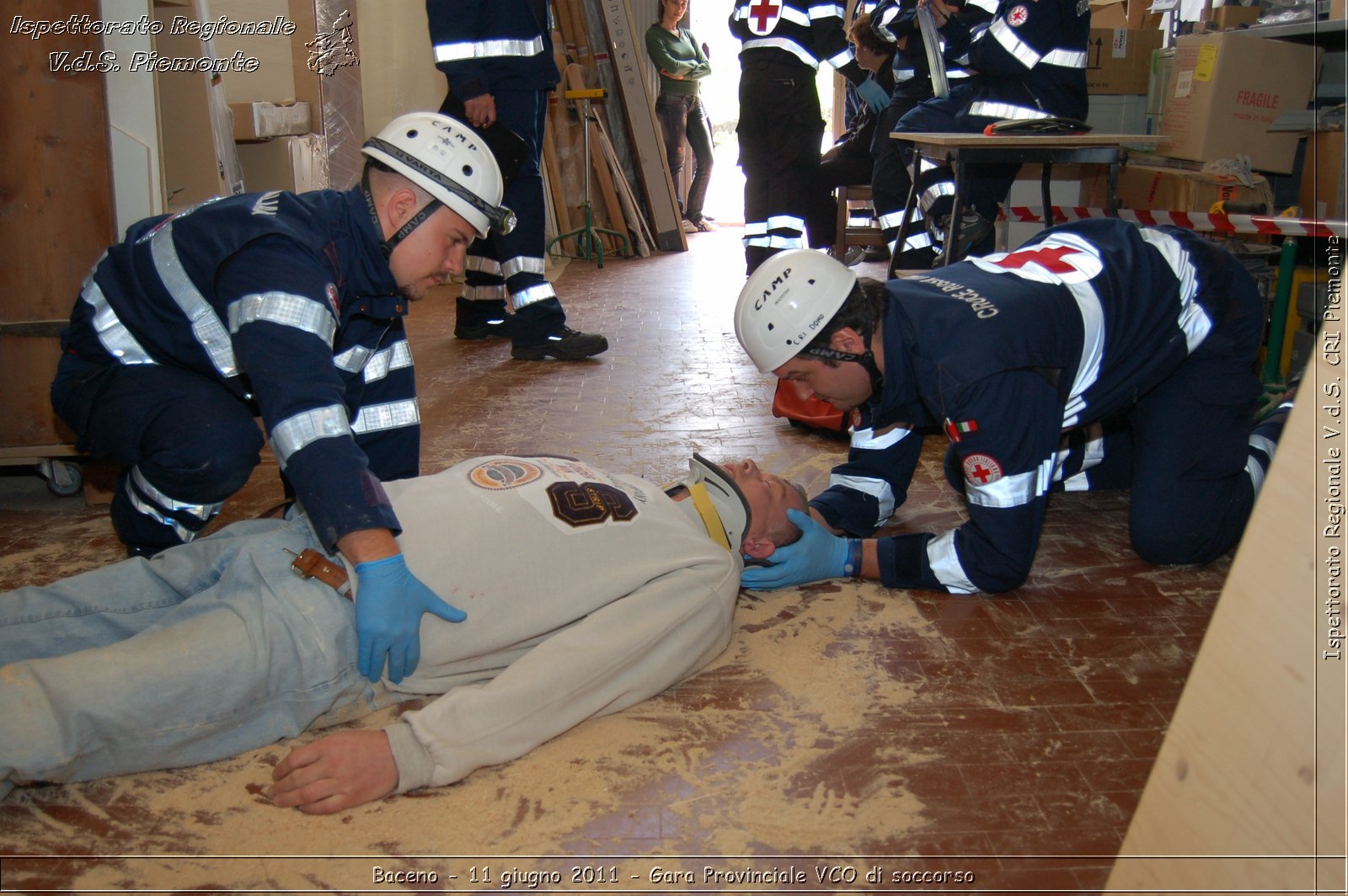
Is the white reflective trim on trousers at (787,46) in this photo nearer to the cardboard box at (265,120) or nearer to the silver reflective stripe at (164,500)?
the cardboard box at (265,120)

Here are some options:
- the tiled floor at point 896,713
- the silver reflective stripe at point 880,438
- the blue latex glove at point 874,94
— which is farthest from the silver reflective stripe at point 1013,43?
the silver reflective stripe at point 880,438

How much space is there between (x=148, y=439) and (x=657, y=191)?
22.3ft

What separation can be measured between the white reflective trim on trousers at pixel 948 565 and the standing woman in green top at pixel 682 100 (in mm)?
7600

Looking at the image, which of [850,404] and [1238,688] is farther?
[850,404]

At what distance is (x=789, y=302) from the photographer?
98.7 inches

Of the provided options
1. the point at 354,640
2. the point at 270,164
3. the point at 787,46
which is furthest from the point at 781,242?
the point at 354,640

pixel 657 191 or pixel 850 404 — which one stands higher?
pixel 657 191

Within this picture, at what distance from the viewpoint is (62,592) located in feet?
6.63

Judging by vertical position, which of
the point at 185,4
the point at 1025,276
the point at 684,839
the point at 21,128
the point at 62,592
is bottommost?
the point at 684,839

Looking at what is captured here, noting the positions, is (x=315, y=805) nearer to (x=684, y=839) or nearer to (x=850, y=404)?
(x=684, y=839)

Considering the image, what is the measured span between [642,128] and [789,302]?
21.9ft

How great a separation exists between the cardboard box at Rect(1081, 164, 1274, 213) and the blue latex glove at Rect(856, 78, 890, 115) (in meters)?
1.38

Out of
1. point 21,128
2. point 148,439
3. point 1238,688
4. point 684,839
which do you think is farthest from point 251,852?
point 21,128

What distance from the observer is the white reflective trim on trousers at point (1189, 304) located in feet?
9.07
